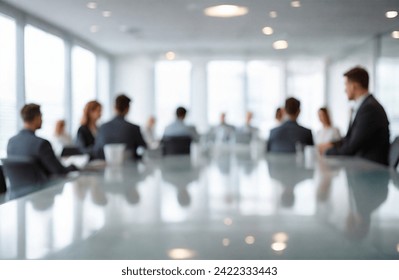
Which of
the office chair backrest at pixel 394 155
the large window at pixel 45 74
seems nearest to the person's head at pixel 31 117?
the office chair backrest at pixel 394 155

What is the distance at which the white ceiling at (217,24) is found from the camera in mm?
7379

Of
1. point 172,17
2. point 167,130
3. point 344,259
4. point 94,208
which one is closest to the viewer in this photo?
point 344,259

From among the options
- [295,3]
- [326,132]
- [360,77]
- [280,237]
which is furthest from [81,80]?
[280,237]

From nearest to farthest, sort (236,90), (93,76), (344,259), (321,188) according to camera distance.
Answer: (344,259) → (321,188) → (93,76) → (236,90)

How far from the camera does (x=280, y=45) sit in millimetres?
11336

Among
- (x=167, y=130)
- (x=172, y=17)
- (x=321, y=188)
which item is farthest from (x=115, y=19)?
(x=321, y=188)

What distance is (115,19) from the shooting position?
27.4ft

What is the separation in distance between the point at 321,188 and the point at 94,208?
0.62 meters

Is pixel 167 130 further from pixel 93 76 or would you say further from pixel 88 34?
pixel 93 76

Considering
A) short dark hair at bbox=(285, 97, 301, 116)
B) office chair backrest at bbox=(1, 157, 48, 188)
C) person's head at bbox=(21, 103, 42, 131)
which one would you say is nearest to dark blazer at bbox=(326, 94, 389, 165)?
short dark hair at bbox=(285, 97, 301, 116)

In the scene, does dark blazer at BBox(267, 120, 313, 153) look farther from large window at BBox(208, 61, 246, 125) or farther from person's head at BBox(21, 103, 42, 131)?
large window at BBox(208, 61, 246, 125)

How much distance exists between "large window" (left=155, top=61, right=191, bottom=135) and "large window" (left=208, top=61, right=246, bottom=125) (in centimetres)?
65

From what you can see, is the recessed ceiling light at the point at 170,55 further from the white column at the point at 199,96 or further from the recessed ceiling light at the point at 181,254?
the recessed ceiling light at the point at 181,254
